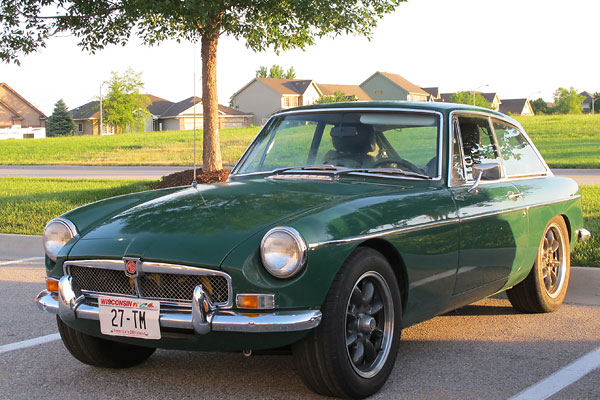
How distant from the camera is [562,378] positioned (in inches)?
165

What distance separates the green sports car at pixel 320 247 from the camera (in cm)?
361

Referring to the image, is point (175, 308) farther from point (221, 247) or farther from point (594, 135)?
point (594, 135)

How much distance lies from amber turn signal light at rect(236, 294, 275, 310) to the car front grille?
0.06 meters

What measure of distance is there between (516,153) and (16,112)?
94.4m

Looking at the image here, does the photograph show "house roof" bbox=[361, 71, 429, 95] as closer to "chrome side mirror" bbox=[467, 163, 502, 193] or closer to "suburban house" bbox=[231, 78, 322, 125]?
"suburban house" bbox=[231, 78, 322, 125]

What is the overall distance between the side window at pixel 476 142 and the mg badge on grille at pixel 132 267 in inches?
92.7

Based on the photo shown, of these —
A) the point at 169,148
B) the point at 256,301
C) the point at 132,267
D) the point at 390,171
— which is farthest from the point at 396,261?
the point at 169,148

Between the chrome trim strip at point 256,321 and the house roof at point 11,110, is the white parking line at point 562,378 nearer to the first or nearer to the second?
the chrome trim strip at point 256,321

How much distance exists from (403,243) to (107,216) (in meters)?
1.69

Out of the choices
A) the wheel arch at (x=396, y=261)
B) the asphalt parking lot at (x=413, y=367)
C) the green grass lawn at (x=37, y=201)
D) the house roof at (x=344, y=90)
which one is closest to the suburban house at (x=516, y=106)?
the house roof at (x=344, y=90)

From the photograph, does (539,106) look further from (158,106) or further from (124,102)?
(124,102)

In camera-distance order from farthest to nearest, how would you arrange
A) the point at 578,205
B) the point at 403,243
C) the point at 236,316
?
the point at 578,205, the point at 403,243, the point at 236,316

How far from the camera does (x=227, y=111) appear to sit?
92.2 meters

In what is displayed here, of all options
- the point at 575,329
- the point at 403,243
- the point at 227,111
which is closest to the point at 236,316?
the point at 403,243
